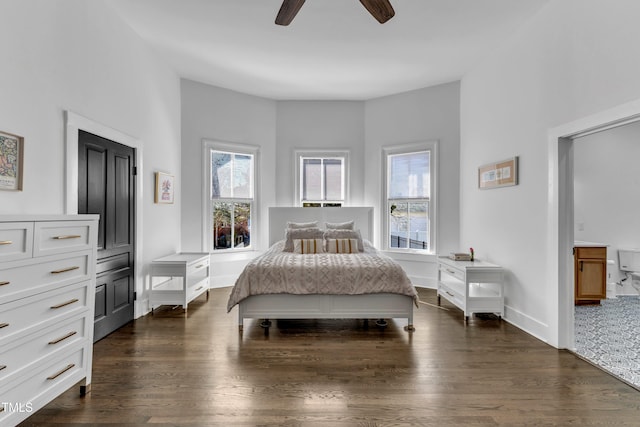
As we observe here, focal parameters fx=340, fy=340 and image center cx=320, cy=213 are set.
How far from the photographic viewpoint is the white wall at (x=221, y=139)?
5.22 meters

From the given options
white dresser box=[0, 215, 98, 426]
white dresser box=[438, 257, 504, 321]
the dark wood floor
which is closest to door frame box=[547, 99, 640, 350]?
the dark wood floor

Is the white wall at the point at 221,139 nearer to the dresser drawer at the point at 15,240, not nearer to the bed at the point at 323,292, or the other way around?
the bed at the point at 323,292

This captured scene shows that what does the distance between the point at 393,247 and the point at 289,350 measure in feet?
10.7

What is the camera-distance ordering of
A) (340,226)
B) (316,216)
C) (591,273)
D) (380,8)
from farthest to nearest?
(316,216), (340,226), (591,273), (380,8)

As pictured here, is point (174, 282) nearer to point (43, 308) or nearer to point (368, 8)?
point (43, 308)

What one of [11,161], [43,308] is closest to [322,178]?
[11,161]

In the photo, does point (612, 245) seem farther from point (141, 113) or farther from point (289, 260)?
point (141, 113)

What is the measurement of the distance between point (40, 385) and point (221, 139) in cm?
418

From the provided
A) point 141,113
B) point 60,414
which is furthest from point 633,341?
point 141,113

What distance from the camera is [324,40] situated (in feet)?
13.1

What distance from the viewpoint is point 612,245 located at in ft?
16.2

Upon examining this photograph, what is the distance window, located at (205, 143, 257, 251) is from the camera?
17.9ft

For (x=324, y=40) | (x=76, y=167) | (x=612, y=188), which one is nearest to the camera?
(x=76, y=167)

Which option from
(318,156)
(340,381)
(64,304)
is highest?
(318,156)
